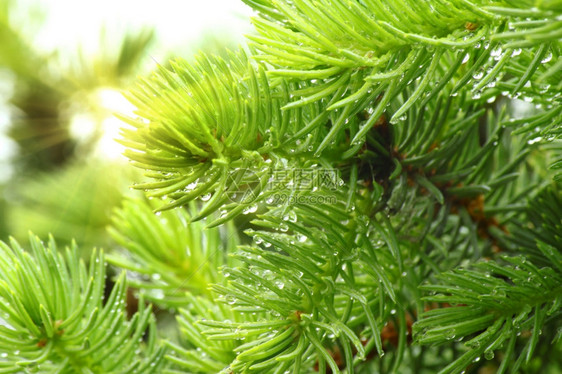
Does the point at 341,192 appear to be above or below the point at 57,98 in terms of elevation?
below

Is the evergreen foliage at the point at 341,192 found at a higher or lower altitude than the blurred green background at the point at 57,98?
lower

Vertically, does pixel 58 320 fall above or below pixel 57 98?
below

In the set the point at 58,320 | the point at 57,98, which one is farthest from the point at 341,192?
the point at 57,98

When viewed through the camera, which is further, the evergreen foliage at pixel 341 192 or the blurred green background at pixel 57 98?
the blurred green background at pixel 57 98

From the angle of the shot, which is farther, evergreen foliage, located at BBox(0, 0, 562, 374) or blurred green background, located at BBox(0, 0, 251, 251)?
blurred green background, located at BBox(0, 0, 251, 251)

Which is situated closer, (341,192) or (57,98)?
(341,192)

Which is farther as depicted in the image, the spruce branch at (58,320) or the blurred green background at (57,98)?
the blurred green background at (57,98)

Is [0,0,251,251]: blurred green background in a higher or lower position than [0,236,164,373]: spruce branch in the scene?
higher

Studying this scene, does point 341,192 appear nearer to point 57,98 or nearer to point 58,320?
point 58,320

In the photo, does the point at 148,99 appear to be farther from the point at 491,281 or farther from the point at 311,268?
the point at 491,281
